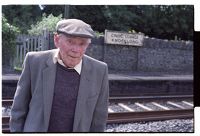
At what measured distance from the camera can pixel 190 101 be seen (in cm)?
659

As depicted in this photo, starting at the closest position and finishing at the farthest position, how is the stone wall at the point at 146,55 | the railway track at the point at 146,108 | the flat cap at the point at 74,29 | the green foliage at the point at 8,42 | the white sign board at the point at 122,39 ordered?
the flat cap at the point at 74,29, the railway track at the point at 146,108, the green foliage at the point at 8,42, the white sign board at the point at 122,39, the stone wall at the point at 146,55

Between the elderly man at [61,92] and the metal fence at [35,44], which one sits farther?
the metal fence at [35,44]

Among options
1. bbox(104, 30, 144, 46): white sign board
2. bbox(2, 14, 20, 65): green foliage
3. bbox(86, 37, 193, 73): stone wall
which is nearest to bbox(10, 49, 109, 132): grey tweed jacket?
bbox(2, 14, 20, 65): green foliage

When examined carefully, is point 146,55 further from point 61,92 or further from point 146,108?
point 61,92

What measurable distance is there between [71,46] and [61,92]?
0.24 metres

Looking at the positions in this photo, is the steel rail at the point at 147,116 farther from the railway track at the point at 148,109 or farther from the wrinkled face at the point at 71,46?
the wrinkled face at the point at 71,46

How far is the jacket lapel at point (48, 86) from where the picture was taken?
1.89 meters

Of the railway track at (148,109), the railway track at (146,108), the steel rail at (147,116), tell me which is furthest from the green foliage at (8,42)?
the steel rail at (147,116)

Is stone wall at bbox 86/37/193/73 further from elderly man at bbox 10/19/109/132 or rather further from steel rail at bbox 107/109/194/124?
elderly man at bbox 10/19/109/132

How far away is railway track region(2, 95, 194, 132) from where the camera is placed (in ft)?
15.3

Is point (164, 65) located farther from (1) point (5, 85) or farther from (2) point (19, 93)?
(2) point (19, 93)

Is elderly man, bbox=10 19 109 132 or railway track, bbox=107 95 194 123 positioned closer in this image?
elderly man, bbox=10 19 109 132

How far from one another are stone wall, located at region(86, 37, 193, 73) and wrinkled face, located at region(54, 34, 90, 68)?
585 cm

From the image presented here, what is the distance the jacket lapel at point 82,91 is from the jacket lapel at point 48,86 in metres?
0.13
